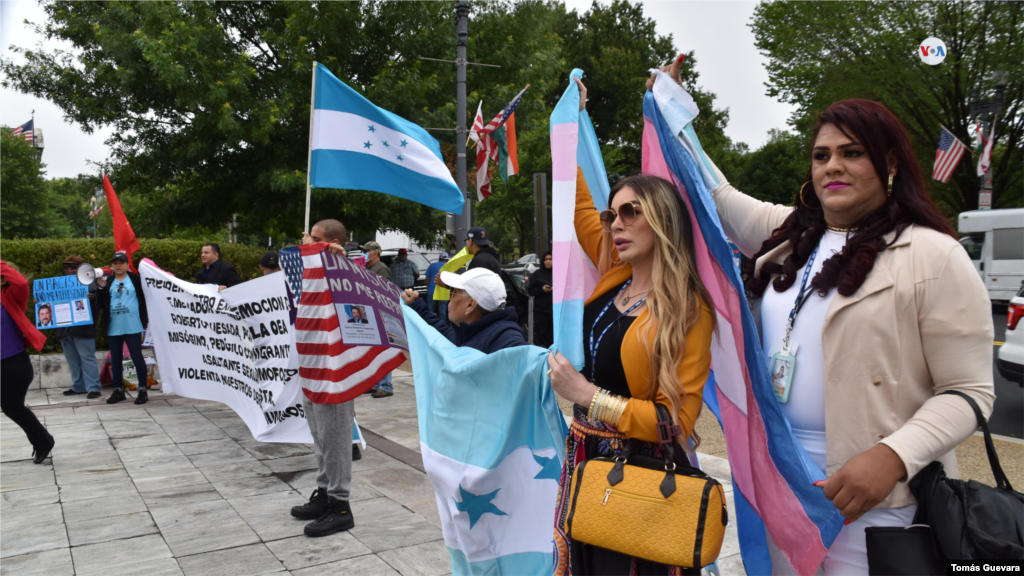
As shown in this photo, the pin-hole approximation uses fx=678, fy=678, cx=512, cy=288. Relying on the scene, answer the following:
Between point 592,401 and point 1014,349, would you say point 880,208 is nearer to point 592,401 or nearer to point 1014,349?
point 592,401

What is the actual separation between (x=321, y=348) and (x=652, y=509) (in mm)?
2963

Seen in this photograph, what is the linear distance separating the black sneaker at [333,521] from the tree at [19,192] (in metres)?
43.5

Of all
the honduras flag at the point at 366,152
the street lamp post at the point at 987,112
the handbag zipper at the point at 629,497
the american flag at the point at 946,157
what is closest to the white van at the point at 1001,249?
the street lamp post at the point at 987,112

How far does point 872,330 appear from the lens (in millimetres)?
1628

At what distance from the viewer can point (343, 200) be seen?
12797 millimetres

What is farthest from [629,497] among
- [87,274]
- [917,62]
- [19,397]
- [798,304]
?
[917,62]

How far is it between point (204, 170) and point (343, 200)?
3079 mm

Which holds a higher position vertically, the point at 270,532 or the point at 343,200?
the point at 343,200

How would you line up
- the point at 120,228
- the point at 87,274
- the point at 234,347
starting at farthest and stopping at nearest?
the point at 87,274 < the point at 120,228 < the point at 234,347

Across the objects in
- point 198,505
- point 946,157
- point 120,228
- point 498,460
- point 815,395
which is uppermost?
point 946,157

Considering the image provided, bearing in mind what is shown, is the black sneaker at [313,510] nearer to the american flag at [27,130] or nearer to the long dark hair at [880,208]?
the long dark hair at [880,208]

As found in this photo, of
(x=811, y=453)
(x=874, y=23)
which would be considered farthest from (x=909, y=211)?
(x=874, y=23)

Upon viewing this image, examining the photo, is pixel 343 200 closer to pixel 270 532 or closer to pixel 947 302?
pixel 270 532

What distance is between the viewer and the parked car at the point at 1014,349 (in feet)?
22.0
